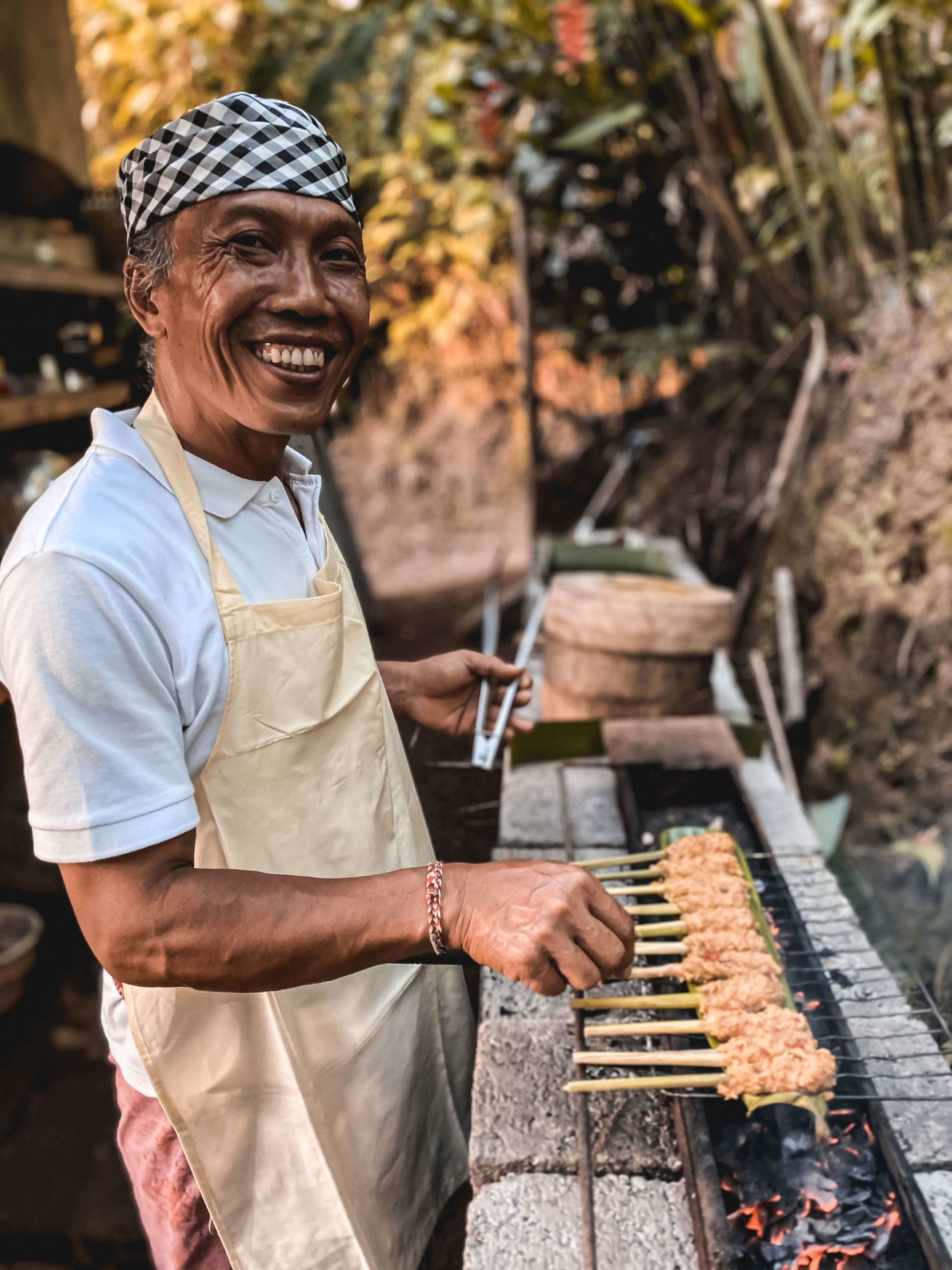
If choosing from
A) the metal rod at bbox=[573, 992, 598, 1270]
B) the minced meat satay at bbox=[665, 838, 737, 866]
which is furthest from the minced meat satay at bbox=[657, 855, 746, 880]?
the metal rod at bbox=[573, 992, 598, 1270]

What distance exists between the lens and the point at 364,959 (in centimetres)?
147

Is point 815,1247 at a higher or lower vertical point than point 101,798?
lower

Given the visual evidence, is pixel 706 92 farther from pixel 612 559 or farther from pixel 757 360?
pixel 612 559

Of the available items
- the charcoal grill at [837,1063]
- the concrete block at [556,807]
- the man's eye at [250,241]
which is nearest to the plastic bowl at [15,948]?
the concrete block at [556,807]

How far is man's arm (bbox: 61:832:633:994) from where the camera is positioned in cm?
134

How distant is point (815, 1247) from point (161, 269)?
2322 mm

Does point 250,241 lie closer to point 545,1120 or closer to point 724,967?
point 724,967

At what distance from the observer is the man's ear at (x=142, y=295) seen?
1.54m

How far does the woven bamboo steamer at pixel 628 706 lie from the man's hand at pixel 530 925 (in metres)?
2.74

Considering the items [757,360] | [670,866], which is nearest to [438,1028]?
[670,866]

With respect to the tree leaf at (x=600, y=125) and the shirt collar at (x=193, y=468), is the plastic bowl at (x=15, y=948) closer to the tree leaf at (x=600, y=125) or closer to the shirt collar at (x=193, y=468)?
the shirt collar at (x=193, y=468)

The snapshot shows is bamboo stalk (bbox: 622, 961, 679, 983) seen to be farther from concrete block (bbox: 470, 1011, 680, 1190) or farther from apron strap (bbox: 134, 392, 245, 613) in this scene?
apron strap (bbox: 134, 392, 245, 613)

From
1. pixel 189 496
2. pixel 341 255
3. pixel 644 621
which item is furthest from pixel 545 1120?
pixel 644 621

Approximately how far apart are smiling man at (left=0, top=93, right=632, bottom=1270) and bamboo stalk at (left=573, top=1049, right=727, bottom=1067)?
1.41ft
